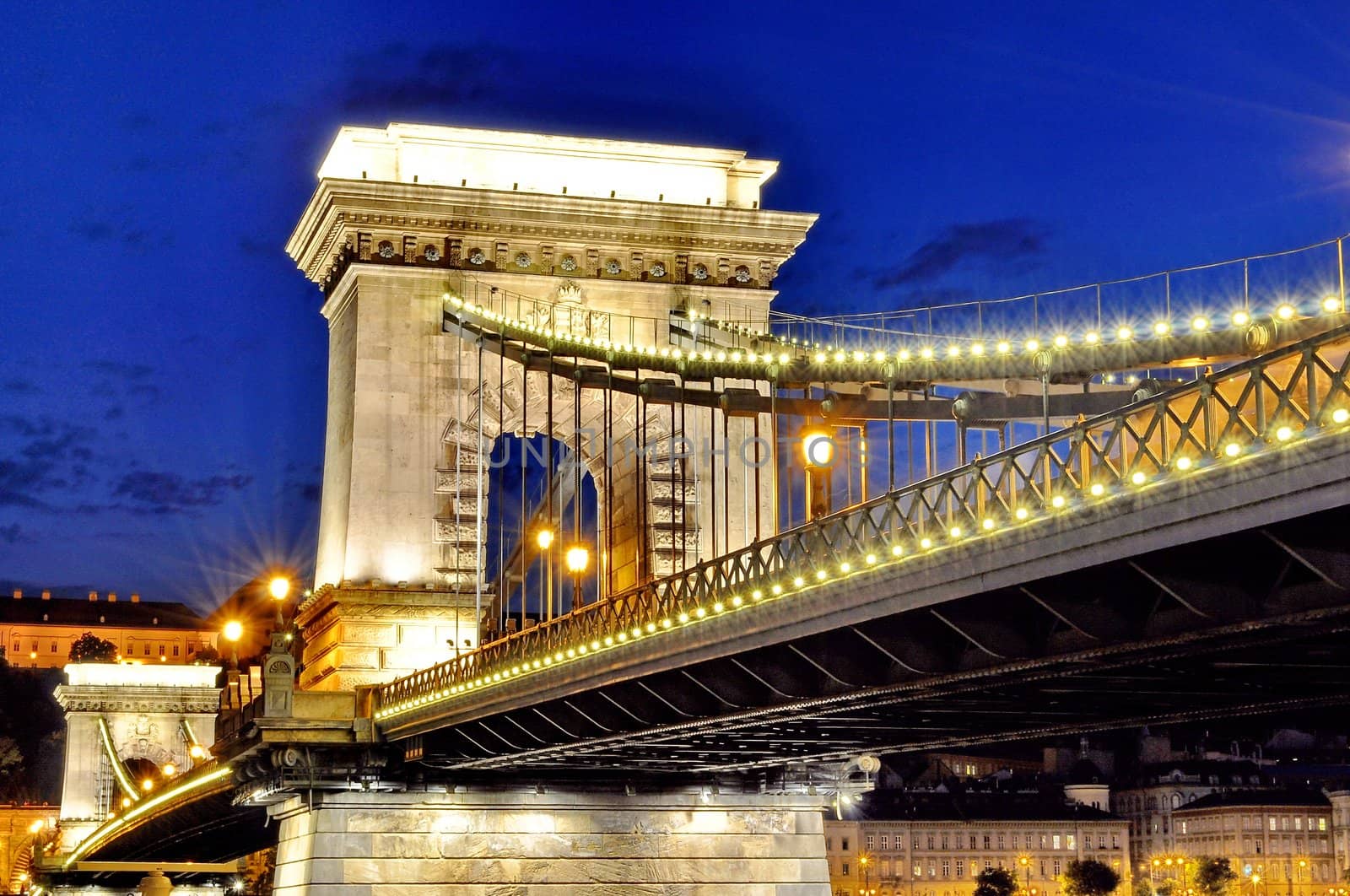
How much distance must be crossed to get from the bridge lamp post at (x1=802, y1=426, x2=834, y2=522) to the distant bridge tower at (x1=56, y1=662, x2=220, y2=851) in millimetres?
99274

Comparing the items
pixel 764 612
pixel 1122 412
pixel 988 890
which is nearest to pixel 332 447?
pixel 764 612

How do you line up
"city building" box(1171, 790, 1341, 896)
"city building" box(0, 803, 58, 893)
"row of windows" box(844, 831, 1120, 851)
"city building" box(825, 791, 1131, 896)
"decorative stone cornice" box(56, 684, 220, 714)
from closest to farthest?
"decorative stone cornice" box(56, 684, 220, 714), "city building" box(0, 803, 58, 893), "city building" box(825, 791, 1131, 896), "row of windows" box(844, 831, 1120, 851), "city building" box(1171, 790, 1341, 896)

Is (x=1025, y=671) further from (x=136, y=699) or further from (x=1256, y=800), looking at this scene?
(x=1256, y=800)

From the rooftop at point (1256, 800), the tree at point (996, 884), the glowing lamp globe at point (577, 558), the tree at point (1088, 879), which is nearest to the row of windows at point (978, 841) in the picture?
the tree at point (1088, 879)

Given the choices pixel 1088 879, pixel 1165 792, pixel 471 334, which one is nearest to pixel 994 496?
pixel 471 334

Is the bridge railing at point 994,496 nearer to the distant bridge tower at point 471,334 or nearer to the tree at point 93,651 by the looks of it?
the distant bridge tower at point 471,334

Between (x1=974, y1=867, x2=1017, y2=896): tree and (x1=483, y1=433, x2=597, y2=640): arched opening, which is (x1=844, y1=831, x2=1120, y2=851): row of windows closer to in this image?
(x1=974, y1=867, x2=1017, y2=896): tree

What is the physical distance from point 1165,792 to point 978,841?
22394mm

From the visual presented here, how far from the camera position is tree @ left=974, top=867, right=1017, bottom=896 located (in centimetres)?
16000

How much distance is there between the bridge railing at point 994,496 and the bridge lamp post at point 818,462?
1.09m

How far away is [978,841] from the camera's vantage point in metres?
172

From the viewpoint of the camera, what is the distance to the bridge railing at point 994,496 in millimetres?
22641

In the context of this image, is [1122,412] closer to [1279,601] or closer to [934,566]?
[1279,601]

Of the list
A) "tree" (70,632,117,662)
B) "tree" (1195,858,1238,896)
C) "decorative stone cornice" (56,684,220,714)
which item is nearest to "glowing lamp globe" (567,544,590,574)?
"decorative stone cornice" (56,684,220,714)
